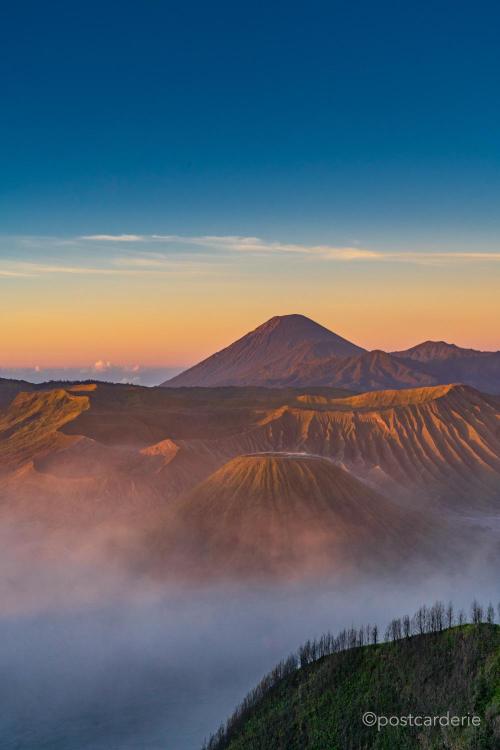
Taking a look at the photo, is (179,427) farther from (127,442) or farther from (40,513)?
(40,513)

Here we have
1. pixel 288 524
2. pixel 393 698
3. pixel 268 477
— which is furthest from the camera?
pixel 268 477

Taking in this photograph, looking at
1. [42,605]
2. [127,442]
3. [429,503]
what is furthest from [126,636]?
[127,442]

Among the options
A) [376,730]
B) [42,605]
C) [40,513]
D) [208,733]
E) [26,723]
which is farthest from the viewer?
[40,513]

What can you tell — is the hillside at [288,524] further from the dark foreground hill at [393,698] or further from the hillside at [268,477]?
the dark foreground hill at [393,698]

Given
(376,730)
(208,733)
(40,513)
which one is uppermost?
(376,730)

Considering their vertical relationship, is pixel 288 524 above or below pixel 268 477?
below
